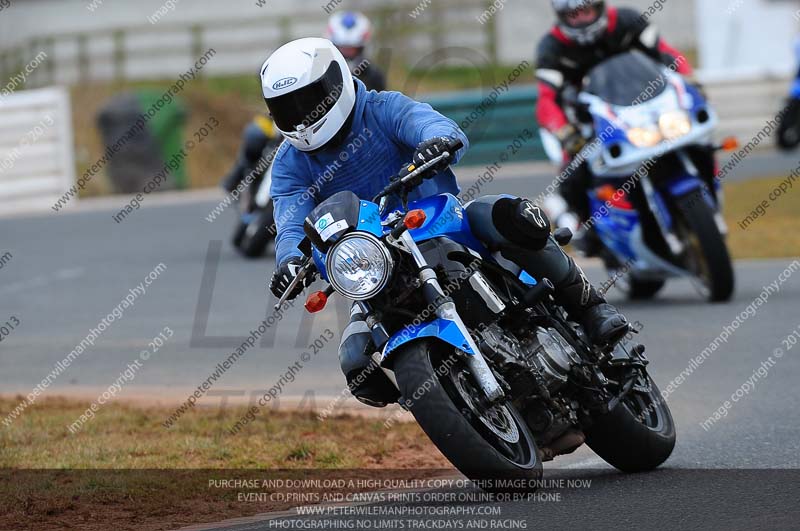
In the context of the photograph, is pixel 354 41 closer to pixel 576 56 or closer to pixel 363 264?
pixel 576 56

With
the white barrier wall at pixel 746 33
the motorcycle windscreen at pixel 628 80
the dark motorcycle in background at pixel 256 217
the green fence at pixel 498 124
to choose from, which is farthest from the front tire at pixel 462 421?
the white barrier wall at pixel 746 33

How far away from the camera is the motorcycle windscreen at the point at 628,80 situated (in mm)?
10570

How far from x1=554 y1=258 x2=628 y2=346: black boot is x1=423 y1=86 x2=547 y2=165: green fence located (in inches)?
592

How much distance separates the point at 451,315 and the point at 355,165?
103cm

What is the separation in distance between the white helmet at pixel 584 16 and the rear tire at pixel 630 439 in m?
5.28

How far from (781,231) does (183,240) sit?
6.75m

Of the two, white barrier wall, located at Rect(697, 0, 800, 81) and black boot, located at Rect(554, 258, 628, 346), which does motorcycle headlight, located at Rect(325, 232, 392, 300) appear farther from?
white barrier wall, located at Rect(697, 0, 800, 81)

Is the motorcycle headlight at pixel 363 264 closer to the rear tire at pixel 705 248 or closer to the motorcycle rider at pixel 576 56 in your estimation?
the rear tire at pixel 705 248

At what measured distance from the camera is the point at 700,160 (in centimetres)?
1070

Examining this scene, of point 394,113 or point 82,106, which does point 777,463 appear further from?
point 82,106

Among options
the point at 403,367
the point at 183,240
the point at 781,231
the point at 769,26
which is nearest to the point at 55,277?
the point at 183,240

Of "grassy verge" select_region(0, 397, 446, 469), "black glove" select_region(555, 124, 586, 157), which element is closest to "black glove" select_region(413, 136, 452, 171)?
"grassy verge" select_region(0, 397, 446, 469)

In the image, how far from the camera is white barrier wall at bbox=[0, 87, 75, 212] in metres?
21.0

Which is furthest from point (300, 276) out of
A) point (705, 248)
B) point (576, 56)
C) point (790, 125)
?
point (790, 125)
